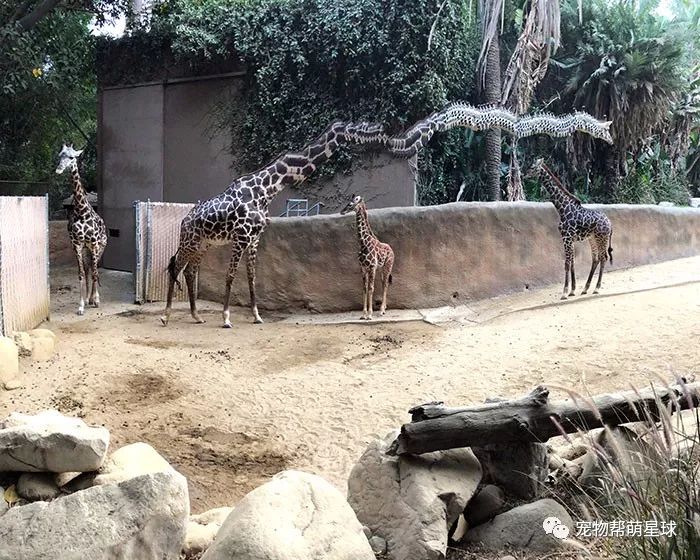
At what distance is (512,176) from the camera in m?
12.3

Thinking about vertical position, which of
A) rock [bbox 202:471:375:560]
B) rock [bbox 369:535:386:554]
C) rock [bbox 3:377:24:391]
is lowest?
rock [bbox 369:535:386:554]

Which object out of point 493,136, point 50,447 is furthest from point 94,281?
point 493,136

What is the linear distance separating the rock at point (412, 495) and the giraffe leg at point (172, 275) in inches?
227

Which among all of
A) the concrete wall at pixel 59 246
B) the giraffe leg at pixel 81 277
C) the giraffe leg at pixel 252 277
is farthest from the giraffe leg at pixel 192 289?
the concrete wall at pixel 59 246

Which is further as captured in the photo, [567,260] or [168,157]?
[168,157]

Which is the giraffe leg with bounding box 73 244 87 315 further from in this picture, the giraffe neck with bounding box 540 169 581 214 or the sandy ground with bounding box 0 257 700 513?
the giraffe neck with bounding box 540 169 581 214

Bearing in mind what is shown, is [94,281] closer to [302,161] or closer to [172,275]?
[172,275]

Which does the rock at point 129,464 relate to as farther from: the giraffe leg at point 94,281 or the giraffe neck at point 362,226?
the giraffe leg at point 94,281

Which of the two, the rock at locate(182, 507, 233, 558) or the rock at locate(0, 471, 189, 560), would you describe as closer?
the rock at locate(0, 471, 189, 560)

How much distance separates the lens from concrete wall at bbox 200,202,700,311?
9.35 m

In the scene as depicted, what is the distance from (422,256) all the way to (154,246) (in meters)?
4.18

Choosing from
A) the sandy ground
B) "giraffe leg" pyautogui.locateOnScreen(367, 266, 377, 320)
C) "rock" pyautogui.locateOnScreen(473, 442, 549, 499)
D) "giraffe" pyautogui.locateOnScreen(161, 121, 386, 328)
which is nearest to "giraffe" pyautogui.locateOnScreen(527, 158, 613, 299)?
the sandy ground

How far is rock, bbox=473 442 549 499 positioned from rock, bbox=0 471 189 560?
5.44 ft

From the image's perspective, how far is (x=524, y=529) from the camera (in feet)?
10.6
